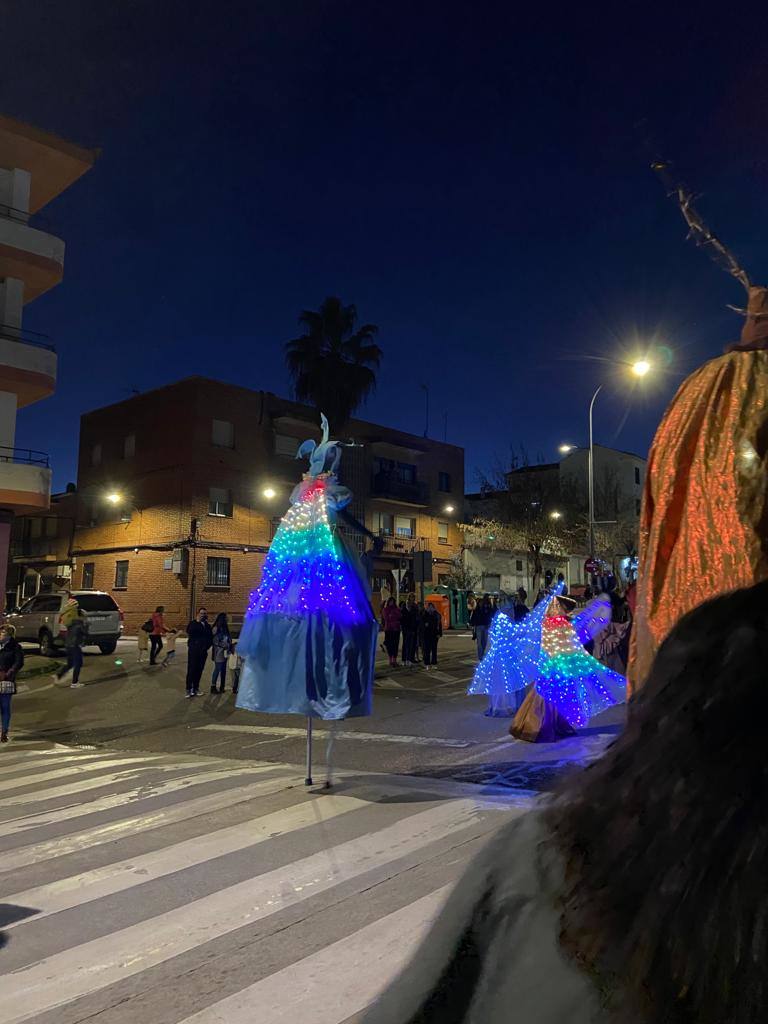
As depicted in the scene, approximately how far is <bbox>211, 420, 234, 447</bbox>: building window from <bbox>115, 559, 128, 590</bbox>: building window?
6.35 metres

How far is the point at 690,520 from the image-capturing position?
6.29 feet

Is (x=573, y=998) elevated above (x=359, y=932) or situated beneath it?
elevated above

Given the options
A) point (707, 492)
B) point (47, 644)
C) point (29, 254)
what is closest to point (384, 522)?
point (47, 644)

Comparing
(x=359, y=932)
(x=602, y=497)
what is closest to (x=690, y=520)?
(x=359, y=932)

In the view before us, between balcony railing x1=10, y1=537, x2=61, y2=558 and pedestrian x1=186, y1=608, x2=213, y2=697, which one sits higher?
balcony railing x1=10, y1=537, x2=61, y2=558

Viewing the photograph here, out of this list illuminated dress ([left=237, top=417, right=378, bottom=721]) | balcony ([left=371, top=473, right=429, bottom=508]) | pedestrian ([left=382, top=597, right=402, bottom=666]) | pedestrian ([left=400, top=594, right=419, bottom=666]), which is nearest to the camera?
illuminated dress ([left=237, top=417, right=378, bottom=721])

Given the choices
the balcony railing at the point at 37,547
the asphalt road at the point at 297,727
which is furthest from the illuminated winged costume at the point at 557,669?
the balcony railing at the point at 37,547

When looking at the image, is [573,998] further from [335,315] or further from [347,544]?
[335,315]

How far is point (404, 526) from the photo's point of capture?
4094 centimetres

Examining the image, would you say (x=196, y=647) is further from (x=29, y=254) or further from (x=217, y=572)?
(x=217, y=572)

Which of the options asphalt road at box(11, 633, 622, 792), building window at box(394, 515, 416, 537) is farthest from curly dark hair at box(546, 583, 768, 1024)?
building window at box(394, 515, 416, 537)

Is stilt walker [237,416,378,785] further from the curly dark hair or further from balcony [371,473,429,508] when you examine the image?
balcony [371,473,429,508]

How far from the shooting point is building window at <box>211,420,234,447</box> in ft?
103

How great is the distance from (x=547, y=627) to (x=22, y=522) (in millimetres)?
35190
